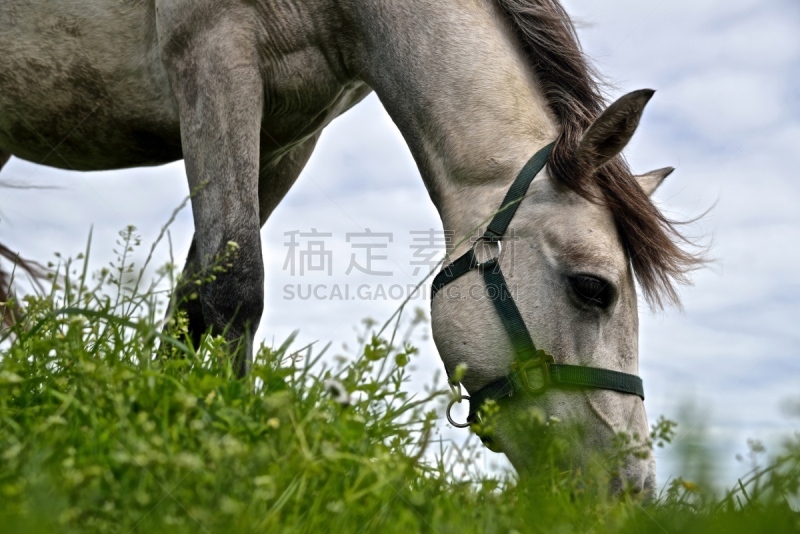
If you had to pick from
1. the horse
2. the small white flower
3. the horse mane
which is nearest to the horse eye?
the horse

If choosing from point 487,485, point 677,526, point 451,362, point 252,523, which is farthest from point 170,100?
point 677,526

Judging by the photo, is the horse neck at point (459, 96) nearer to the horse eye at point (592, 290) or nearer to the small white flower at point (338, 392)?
the horse eye at point (592, 290)

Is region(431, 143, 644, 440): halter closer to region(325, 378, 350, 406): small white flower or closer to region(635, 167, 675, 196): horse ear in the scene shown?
region(635, 167, 675, 196): horse ear

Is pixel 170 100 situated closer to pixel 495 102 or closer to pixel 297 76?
pixel 297 76

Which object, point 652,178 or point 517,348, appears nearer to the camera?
point 517,348

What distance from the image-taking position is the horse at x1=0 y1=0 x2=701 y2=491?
3.24 m

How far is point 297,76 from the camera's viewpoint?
13.1ft

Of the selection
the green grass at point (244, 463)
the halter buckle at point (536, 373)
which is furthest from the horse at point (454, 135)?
the green grass at point (244, 463)

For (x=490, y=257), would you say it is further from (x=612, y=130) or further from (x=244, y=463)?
(x=244, y=463)

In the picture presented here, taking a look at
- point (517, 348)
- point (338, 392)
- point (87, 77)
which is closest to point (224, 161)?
point (87, 77)

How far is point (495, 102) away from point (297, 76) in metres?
1.09

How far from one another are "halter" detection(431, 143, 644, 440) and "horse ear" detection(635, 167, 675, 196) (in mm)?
638

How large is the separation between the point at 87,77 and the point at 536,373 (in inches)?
119

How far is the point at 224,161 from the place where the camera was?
143 inches
